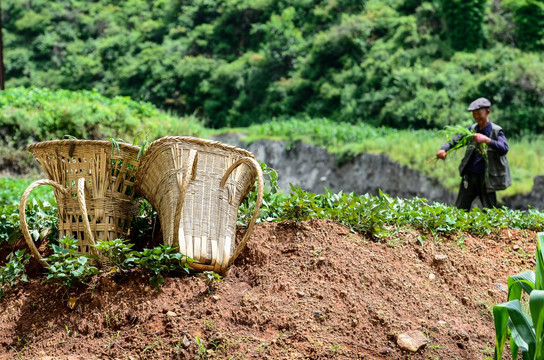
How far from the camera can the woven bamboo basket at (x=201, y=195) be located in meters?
3.10

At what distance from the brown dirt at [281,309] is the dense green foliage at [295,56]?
796cm

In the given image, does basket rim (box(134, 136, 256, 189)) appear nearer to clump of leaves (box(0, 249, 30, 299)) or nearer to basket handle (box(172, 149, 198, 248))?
basket handle (box(172, 149, 198, 248))

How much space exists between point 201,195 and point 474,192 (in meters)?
3.80

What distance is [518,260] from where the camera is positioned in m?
4.06

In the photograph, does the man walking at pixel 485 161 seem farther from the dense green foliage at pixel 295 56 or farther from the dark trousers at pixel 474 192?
the dense green foliage at pixel 295 56

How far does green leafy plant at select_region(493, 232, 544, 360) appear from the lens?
2301mm

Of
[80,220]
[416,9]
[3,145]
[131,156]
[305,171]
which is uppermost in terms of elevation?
[416,9]

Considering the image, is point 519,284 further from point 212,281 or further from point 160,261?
point 160,261

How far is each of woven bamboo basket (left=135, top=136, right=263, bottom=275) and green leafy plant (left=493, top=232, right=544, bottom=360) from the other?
1333 mm

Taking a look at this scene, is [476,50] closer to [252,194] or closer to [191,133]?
[191,133]

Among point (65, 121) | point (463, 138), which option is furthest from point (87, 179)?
point (65, 121)

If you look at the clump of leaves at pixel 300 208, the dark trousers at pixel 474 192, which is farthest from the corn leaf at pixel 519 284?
the dark trousers at pixel 474 192

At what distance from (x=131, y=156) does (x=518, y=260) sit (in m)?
2.80

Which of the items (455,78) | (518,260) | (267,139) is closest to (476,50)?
(455,78)
